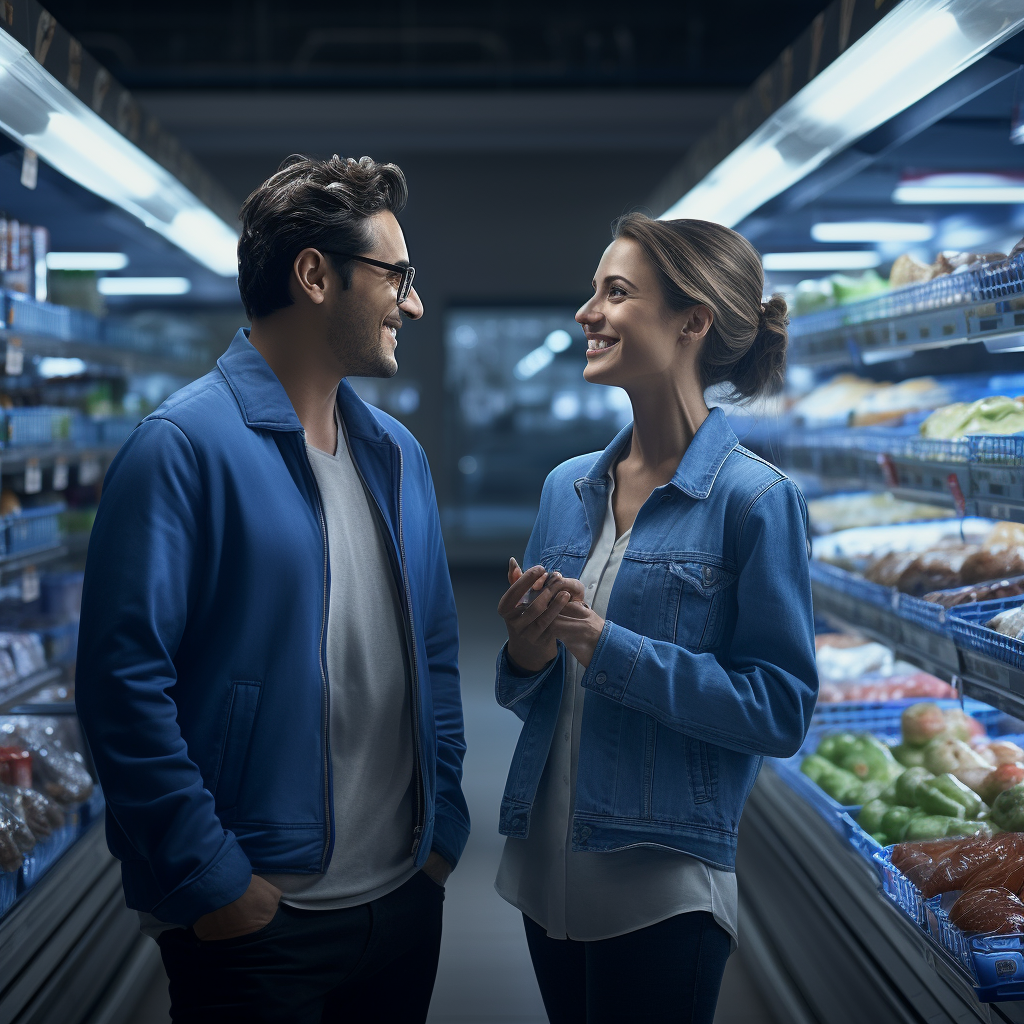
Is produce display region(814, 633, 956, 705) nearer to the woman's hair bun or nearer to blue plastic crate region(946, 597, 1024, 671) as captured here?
blue plastic crate region(946, 597, 1024, 671)

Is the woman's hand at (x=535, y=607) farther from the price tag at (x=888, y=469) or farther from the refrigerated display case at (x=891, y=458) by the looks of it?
the price tag at (x=888, y=469)

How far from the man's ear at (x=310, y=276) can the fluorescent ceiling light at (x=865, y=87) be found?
108 cm

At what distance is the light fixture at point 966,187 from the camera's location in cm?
309

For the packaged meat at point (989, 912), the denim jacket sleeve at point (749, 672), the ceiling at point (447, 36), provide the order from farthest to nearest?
the ceiling at point (447, 36), the packaged meat at point (989, 912), the denim jacket sleeve at point (749, 672)

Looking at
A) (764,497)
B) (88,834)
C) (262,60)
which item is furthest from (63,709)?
(262,60)

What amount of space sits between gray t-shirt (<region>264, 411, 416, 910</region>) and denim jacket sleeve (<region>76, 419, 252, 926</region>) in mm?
138

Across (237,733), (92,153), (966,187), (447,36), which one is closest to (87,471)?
(92,153)

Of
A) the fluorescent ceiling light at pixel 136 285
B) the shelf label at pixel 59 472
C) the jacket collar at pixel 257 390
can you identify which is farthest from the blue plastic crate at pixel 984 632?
the fluorescent ceiling light at pixel 136 285

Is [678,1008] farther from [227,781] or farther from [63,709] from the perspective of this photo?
[63,709]

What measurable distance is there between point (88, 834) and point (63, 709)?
0.38 m

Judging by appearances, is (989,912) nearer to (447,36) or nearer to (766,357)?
(766,357)

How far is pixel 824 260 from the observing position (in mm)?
3938

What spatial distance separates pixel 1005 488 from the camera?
197 cm

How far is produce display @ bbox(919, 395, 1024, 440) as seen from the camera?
7.55ft
